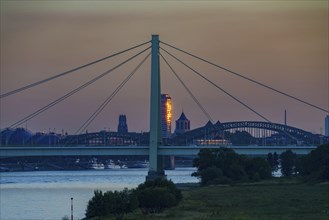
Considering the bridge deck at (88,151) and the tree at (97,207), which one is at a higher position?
the bridge deck at (88,151)

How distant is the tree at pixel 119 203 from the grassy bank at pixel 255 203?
456mm

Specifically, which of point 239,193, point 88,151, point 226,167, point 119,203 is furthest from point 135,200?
point 226,167

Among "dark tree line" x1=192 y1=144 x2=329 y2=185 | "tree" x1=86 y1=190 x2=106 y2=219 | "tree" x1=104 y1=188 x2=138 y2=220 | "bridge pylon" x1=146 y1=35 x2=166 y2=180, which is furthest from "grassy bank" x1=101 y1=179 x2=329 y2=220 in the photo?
"dark tree line" x1=192 y1=144 x2=329 y2=185

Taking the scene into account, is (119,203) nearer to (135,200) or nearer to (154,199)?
(135,200)

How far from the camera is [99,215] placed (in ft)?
182

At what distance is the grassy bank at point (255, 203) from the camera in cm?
5356

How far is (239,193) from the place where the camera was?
73.6 metres

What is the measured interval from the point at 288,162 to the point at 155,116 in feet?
77.6

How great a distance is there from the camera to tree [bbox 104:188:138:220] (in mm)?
55156

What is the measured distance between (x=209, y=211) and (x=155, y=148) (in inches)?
1173

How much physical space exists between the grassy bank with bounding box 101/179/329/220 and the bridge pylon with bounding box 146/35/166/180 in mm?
5723

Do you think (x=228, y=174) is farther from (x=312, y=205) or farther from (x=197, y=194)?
(x=312, y=205)

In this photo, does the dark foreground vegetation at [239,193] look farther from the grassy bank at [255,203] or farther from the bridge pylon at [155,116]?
the bridge pylon at [155,116]

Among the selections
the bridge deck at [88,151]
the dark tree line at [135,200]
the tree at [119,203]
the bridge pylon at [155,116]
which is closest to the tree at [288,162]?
the bridge deck at [88,151]
